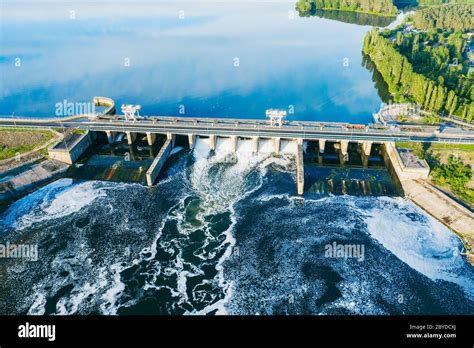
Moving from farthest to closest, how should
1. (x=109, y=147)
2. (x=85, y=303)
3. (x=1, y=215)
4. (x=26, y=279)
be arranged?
1. (x=109, y=147)
2. (x=1, y=215)
3. (x=26, y=279)
4. (x=85, y=303)

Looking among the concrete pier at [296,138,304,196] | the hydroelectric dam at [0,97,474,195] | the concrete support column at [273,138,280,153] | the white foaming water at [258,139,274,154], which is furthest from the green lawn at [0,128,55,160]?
the concrete pier at [296,138,304,196]

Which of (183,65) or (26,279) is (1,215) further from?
(183,65)

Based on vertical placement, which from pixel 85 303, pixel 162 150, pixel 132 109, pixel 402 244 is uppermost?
pixel 132 109

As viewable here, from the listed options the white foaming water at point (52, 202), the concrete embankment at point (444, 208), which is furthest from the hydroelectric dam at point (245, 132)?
the concrete embankment at point (444, 208)

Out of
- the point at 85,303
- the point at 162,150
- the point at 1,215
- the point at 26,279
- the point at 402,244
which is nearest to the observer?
the point at 85,303

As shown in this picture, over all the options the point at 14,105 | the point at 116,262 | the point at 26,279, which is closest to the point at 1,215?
the point at 26,279
